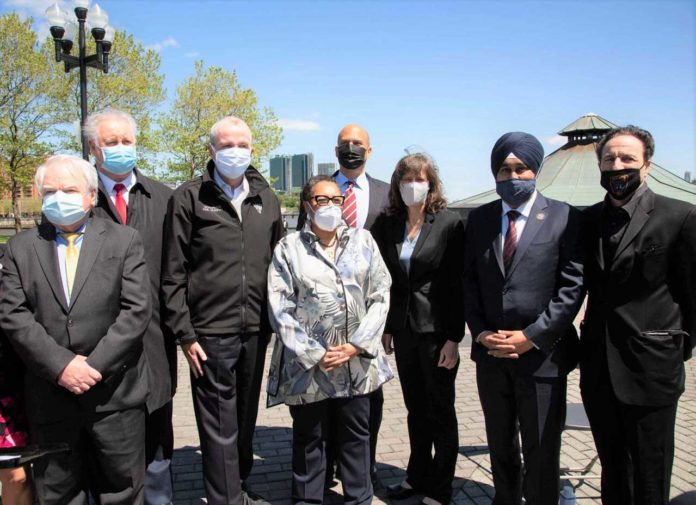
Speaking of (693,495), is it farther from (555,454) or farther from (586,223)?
(586,223)

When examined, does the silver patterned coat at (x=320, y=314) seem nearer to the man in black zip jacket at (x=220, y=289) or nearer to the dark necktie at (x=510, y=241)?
the man in black zip jacket at (x=220, y=289)

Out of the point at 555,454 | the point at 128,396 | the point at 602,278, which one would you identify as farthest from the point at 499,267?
the point at 128,396

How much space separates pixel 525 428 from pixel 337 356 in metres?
1.17

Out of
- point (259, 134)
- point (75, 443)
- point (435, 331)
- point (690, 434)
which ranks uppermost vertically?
point (259, 134)

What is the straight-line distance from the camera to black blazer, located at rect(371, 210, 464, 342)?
138 inches

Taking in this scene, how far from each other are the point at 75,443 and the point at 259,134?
2743 cm

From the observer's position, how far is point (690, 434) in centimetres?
501

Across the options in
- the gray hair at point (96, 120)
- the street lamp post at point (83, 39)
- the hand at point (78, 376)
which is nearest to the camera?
the hand at point (78, 376)

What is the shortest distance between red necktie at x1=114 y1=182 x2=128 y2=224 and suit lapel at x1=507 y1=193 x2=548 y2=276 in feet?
7.84

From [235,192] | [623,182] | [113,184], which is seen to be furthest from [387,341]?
[113,184]

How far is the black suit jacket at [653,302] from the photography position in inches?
109

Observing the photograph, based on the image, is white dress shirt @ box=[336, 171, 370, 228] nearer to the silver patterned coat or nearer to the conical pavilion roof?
the silver patterned coat

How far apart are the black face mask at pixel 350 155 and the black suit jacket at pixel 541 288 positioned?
1.33 metres

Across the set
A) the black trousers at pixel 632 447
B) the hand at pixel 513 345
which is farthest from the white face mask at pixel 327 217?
the black trousers at pixel 632 447
